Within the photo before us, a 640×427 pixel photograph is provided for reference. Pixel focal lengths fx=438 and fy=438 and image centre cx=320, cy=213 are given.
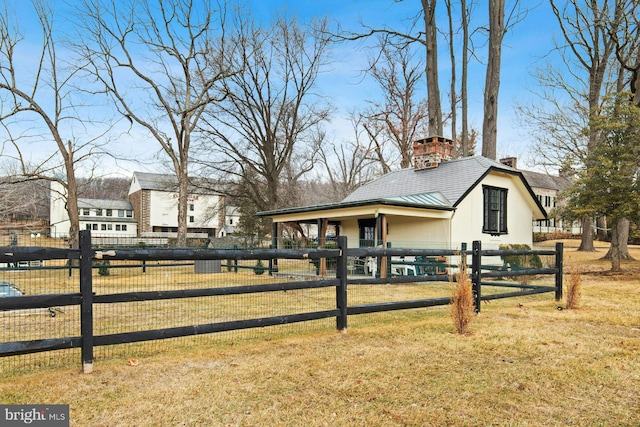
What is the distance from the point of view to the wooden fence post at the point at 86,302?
4414 mm

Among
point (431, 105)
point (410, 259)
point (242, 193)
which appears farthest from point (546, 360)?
point (242, 193)

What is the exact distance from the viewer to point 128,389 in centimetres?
398

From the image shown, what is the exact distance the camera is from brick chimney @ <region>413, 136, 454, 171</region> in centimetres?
2014

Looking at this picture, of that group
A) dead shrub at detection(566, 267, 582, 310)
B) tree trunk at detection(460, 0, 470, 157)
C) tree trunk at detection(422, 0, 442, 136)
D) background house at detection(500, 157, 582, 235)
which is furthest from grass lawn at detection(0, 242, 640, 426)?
background house at detection(500, 157, 582, 235)

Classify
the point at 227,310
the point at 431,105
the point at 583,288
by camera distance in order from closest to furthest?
the point at 227,310
the point at 583,288
the point at 431,105

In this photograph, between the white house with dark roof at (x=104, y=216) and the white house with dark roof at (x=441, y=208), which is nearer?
the white house with dark roof at (x=441, y=208)

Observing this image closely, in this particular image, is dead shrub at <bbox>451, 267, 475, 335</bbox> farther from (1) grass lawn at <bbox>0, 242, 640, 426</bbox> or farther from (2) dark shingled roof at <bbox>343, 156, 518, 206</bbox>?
(2) dark shingled roof at <bbox>343, 156, 518, 206</bbox>

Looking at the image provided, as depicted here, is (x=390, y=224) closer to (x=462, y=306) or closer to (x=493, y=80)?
(x=493, y=80)

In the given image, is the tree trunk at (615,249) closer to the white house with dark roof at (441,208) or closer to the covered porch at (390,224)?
the white house with dark roof at (441,208)

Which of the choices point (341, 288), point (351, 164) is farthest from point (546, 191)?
point (341, 288)

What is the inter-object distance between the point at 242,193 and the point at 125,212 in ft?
122

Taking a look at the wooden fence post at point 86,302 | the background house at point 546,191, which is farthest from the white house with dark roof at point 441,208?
the background house at point 546,191

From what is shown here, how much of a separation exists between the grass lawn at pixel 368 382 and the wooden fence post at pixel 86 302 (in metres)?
0.16

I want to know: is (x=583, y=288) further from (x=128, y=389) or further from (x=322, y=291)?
(x=128, y=389)
